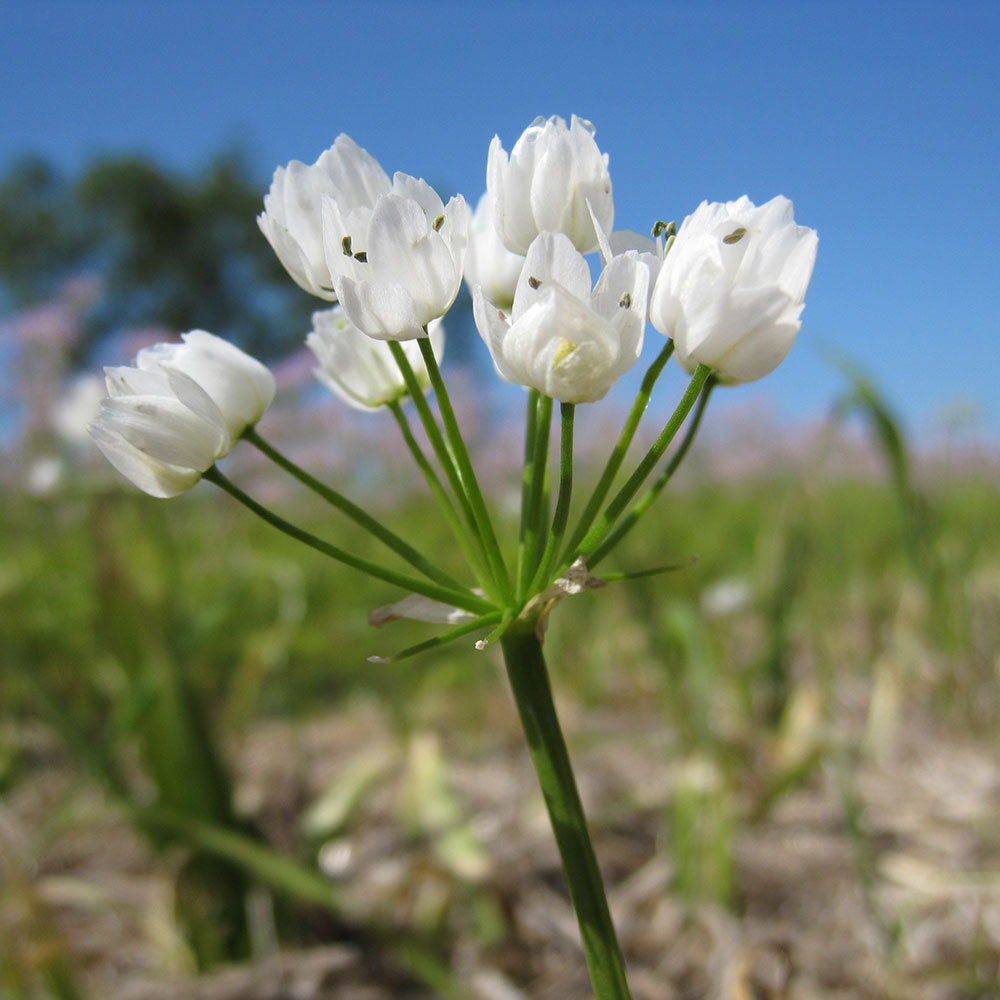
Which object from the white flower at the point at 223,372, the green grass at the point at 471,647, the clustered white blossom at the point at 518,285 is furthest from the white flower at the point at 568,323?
the green grass at the point at 471,647

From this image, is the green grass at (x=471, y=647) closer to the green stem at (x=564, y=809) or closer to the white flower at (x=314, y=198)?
the green stem at (x=564, y=809)

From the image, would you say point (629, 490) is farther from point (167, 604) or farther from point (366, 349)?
point (167, 604)

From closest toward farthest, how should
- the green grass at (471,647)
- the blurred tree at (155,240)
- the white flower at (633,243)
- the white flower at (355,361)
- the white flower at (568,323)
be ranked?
the white flower at (568,323)
the white flower at (633,243)
the white flower at (355,361)
the green grass at (471,647)
the blurred tree at (155,240)

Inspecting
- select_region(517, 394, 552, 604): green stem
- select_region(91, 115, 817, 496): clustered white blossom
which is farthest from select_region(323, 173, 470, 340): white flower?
select_region(517, 394, 552, 604): green stem

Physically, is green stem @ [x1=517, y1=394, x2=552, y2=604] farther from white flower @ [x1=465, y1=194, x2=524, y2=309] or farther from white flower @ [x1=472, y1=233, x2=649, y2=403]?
white flower @ [x1=465, y1=194, x2=524, y2=309]

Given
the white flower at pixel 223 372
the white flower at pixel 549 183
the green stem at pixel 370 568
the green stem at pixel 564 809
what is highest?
the white flower at pixel 549 183

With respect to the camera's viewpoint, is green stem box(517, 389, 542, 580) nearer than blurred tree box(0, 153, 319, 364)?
Yes

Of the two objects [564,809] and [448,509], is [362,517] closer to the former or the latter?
[448,509]
